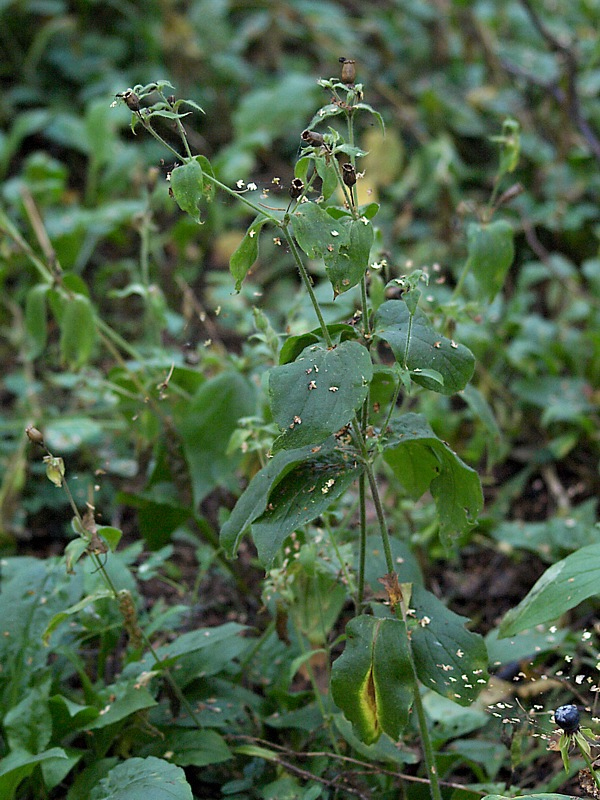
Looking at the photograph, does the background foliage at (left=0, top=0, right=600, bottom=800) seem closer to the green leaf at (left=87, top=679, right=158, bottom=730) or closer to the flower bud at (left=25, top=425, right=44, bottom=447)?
the green leaf at (left=87, top=679, right=158, bottom=730)

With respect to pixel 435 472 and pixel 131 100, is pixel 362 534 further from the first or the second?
pixel 131 100

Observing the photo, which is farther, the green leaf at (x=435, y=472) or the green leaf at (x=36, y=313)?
the green leaf at (x=36, y=313)

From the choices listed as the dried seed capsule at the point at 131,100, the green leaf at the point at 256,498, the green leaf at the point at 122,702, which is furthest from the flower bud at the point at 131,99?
the green leaf at the point at 122,702

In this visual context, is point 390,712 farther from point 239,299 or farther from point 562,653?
point 239,299

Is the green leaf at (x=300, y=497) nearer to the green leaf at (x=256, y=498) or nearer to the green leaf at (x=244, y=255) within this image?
the green leaf at (x=256, y=498)

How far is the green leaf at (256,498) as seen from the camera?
1.18 m

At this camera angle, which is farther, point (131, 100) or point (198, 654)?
point (198, 654)

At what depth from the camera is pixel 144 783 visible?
46.2 inches

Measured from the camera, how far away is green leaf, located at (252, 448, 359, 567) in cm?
111

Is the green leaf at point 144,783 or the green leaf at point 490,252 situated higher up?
the green leaf at point 490,252

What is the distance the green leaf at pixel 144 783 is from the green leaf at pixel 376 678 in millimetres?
238

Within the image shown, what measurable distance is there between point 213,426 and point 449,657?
0.72 m

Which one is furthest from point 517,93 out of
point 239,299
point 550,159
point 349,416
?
point 349,416

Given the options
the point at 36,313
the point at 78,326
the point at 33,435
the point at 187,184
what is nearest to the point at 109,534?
the point at 33,435
